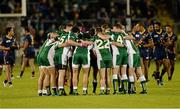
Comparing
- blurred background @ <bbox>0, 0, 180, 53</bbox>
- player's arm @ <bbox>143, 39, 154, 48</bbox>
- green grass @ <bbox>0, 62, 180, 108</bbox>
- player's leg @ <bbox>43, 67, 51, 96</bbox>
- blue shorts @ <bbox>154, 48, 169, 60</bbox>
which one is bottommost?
green grass @ <bbox>0, 62, 180, 108</bbox>

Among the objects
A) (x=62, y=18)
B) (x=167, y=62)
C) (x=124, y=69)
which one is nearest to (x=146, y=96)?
(x=124, y=69)

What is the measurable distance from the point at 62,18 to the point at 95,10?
3191mm

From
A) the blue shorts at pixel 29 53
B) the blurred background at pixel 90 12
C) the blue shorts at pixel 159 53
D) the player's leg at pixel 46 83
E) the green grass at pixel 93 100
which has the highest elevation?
the blurred background at pixel 90 12

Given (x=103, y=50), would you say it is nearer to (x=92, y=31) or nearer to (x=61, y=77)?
(x=92, y=31)

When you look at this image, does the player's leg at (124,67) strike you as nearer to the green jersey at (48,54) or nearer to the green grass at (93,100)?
the green grass at (93,100)

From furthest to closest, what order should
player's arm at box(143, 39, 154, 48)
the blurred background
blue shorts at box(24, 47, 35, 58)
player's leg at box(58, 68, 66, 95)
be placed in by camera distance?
the blurred background
blue shorts at box(24, 47, 35, 58)
player's arm at box(143, 39, 154, 48)
player's leg at box(58, 68, 66, 95)

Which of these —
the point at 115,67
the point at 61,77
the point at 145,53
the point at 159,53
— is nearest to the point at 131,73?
the point at 115,67

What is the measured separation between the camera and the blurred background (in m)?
54.2

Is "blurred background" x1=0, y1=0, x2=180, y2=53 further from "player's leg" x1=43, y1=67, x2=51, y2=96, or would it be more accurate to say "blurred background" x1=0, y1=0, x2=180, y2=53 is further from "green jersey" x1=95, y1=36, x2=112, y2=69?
"green jersey" x1=95, y1=36, x2=112, y2=69

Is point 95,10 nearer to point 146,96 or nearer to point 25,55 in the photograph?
point 25,55

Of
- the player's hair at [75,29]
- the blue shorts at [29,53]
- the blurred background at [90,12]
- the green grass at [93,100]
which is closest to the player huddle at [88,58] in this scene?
the player's hair at [75,29]

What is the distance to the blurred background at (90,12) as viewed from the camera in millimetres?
54250

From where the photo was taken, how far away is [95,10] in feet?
189

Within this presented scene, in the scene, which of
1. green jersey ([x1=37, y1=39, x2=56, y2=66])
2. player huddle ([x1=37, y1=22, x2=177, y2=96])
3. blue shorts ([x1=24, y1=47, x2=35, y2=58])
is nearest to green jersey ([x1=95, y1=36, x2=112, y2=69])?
player huddle ([x1=37, y1=22, x2=177, y2=96])
